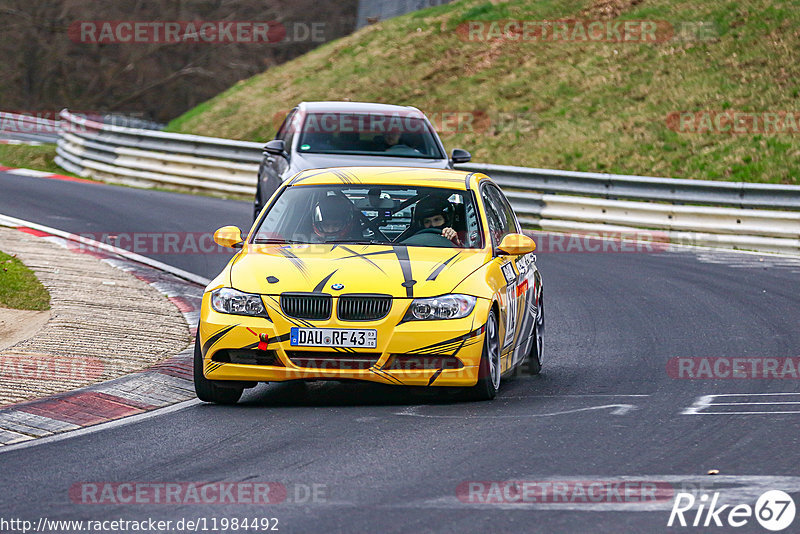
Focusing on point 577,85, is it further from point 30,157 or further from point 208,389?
point 208,389

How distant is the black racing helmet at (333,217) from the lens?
9281 millimetres

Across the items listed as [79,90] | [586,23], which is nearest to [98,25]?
[79,90]

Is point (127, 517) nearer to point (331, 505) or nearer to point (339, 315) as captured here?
point (331, 505)

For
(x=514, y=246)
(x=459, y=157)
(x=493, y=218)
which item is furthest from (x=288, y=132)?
(x=514, y=246)

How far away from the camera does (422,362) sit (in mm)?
8195

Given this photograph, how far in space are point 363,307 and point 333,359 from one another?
378 mm

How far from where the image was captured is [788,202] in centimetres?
1944

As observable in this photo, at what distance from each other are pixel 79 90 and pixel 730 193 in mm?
38424

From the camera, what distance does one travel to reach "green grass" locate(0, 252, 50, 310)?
463 inches

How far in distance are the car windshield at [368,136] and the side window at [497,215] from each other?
5.83 metres

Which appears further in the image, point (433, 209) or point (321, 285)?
point (433, 209)

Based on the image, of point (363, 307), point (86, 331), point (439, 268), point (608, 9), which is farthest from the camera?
point (608, 9)

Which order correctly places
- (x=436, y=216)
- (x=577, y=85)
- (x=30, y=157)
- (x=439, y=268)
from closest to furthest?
(x=439, y=268) → (x=436, y=216) → (x=30, y=157) → (x=577, y=85)

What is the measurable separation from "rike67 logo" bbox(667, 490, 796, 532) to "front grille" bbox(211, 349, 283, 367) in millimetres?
3130
